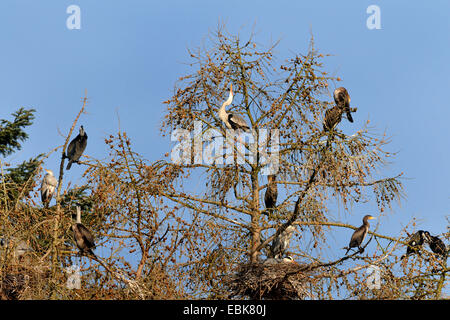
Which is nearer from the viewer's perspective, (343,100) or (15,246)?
(15,246)

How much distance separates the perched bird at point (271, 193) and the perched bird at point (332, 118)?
142 cm

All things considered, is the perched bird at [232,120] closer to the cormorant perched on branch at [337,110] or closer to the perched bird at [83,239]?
the cormorant perched on branch at [337,110]

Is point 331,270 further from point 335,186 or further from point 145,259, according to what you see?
point 145,259

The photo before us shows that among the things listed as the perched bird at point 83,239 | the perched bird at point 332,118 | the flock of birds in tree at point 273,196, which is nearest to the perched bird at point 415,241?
the flock of birds in tree at point 273,196

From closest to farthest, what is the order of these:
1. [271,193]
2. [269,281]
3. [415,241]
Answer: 1. [269,281]
2. [271,193]
3. [415,241]

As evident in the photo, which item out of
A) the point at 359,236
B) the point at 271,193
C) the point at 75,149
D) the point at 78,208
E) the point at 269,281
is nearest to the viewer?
the point at 269,281

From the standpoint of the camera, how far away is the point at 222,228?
12.1 m

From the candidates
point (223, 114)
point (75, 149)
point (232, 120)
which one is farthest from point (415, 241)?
point (75, 149)

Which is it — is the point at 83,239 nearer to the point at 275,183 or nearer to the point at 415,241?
the point at 275,183

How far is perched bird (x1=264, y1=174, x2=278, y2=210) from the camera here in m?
12.9

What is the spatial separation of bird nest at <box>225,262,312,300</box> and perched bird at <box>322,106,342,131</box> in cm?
285

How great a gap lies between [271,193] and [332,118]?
6.20 ft

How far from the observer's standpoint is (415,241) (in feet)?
43.7

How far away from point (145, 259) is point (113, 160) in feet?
7.41
